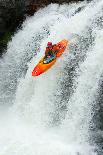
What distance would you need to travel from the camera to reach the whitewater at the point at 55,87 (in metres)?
13.4

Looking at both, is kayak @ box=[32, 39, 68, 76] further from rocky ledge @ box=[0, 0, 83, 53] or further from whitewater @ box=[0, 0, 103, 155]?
rocky ledge @ box=[0, 0, 83, 53]

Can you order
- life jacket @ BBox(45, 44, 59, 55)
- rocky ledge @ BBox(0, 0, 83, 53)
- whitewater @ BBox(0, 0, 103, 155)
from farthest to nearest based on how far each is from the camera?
rocky ledge @ BBox(0, 0, 83, 53) < life jacket @ BBox(45, 44, 59, 55) < whitewater @ BBox(0, 0, 103, 155)

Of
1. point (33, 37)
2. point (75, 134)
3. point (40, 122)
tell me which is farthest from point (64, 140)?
point (33, 37)

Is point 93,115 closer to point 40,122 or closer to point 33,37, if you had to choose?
point 40,122

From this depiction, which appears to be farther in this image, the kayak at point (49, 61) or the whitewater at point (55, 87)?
the kayak at point (49, 61)

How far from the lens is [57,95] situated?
14789 mm

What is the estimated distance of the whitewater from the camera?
13422 millimetres

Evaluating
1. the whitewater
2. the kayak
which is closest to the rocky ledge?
the whitewater

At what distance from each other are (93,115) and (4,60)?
4979 mm

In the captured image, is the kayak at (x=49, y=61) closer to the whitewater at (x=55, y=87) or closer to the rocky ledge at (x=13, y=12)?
the whitewater at (x=55, y=87)

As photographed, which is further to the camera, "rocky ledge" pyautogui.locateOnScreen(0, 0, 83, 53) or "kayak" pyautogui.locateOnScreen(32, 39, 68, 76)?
"rocky ledge" pyautogui.locateOnScreen(0, 0, 83, 53)

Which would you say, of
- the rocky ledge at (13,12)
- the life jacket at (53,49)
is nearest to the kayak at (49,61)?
the life jacket at (53,49)

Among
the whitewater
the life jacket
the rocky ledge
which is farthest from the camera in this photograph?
the rocky ledge

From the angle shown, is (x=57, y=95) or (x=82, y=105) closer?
(x=82, y=105)
